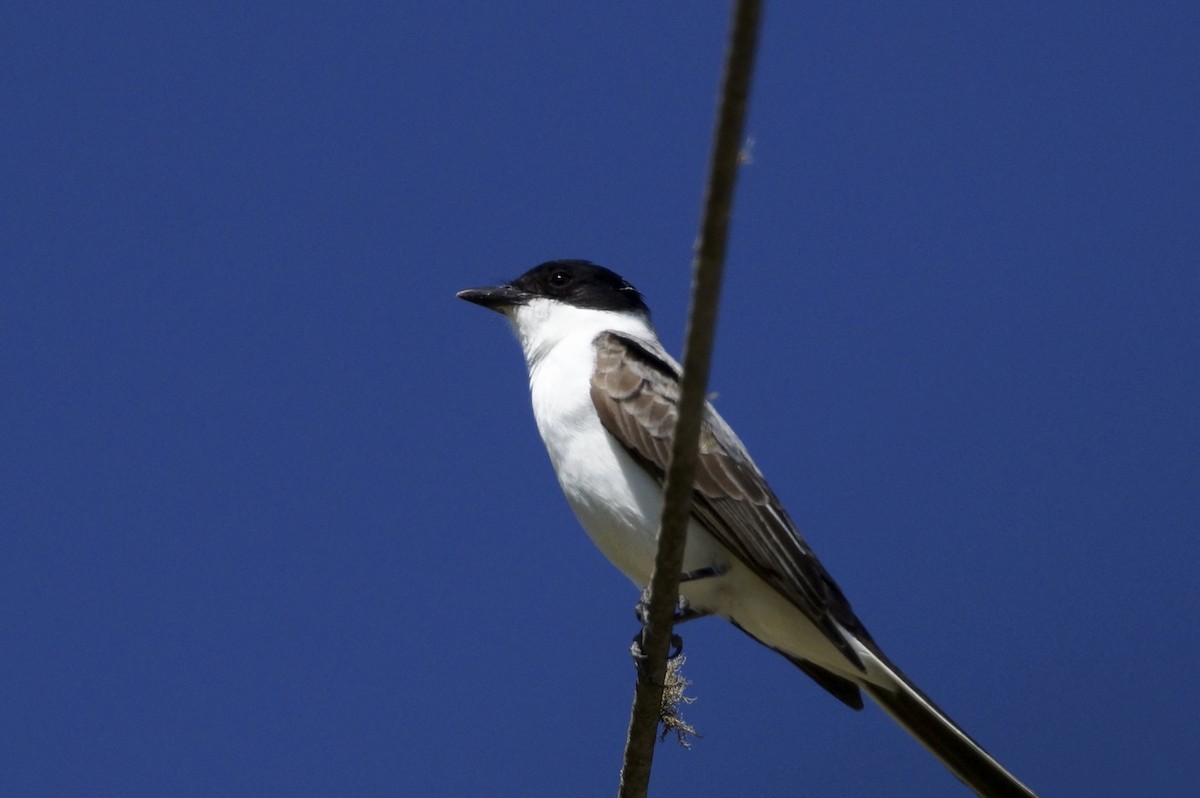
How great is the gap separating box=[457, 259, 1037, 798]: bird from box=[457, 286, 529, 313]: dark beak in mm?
994

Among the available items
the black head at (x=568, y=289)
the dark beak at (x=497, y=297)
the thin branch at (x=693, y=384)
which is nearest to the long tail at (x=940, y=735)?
the thin branch at (x=693, y=384)

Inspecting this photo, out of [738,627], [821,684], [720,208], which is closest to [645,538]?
[738,627]

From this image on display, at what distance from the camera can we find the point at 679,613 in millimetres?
4953

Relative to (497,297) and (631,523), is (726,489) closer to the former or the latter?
(631,523)

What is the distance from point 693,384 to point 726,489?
1.80 metres

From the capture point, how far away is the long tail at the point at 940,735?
4.59 m

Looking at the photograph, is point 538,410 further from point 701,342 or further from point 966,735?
point 701,342

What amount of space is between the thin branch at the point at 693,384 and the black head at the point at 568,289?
94.6 inches

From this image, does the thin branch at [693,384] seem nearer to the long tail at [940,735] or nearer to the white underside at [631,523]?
the white underside at [631,523]

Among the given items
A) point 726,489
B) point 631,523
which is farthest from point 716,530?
point 631,523

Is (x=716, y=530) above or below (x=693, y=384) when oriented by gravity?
below

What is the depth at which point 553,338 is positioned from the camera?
5891 mm

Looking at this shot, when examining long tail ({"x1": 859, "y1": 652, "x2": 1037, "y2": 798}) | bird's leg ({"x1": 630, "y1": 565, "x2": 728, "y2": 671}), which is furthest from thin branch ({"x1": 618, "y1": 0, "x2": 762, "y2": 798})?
long tail ({"x1": 859, "y1": 652, "x2": 1037, "y2": 798})

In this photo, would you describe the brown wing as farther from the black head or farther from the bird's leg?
the black head
